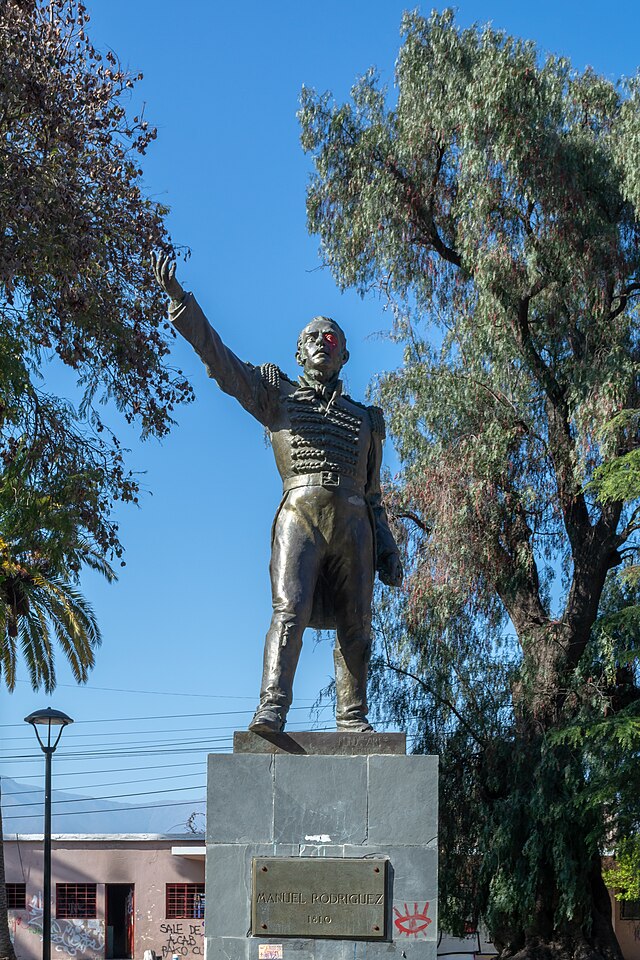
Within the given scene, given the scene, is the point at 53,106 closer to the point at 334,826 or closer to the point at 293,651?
the point at 293,651

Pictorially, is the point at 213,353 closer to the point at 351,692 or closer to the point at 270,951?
the point at 351,692

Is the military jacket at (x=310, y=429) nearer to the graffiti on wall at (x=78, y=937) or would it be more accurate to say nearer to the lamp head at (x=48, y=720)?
the lamp head at (x=48, y=720)

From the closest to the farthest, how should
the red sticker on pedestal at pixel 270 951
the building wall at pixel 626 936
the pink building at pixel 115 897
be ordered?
the red sticker on pedestal at pixel 270 951, the building wall at pixel 626 936, the pink building at pixel 115 897

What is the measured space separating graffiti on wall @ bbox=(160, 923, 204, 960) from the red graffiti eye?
26044 mm

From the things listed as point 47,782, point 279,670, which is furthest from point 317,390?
point 47,782

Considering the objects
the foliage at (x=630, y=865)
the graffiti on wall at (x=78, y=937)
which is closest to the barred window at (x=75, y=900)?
the graffiti on wall at (x=78, y=937)

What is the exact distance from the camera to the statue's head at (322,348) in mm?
8086

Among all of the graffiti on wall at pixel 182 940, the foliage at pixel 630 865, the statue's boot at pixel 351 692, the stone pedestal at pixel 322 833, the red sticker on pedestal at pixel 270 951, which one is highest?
the statue's boot at pixel 351 692

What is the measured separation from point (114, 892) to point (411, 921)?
89.6 ft

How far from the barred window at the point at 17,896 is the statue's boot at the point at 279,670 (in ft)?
90.5

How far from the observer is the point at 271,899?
6984 mm

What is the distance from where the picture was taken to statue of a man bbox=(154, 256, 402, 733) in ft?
24.8

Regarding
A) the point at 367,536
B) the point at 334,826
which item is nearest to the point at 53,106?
the point at 367,536


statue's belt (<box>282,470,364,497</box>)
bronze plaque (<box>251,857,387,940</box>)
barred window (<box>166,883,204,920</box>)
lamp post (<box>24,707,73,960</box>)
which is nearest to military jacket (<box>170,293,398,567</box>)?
statue's belt (<box>282,470,364,497</box>)
